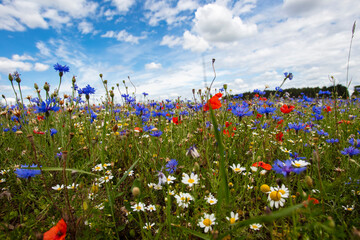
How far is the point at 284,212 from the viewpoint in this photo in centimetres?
66

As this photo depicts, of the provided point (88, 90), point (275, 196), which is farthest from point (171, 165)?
point (88, 90)

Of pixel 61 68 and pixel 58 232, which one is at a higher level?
pixel 61 68

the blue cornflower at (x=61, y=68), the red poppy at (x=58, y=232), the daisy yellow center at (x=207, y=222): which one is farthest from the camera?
the blue cornflower at (x=61, y=68)

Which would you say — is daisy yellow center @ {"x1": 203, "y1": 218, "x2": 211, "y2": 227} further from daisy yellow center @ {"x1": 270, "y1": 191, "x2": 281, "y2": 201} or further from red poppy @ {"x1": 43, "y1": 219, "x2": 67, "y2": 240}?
red poppy @ {"x1": 43, "y1": 219, "x2": 67, "y2": 240}

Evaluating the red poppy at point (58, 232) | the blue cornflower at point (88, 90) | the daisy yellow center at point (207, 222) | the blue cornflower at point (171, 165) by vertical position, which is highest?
the blue cornflower at point (88, 90)

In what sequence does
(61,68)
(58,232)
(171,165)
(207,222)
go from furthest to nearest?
(61,68) → (171,165) → (207,222) → (58,232)

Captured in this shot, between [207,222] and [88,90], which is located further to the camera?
[88,90]

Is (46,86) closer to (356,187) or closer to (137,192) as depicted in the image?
(137,192)

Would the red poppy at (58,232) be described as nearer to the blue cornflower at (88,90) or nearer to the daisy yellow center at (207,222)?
the daisy yellow center at (207,222)

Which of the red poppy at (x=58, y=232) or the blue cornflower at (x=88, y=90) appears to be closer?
the red poppy at (x=58, y=232)

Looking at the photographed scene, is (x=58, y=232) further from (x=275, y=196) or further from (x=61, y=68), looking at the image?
(x=61, y=68)

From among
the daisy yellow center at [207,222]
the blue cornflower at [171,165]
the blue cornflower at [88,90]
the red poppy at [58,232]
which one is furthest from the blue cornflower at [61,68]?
the daisy yellow center at [207,222]

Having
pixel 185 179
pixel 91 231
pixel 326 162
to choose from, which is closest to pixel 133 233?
pixel 91 231

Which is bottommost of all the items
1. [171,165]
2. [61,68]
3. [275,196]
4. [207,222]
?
[207,222]
